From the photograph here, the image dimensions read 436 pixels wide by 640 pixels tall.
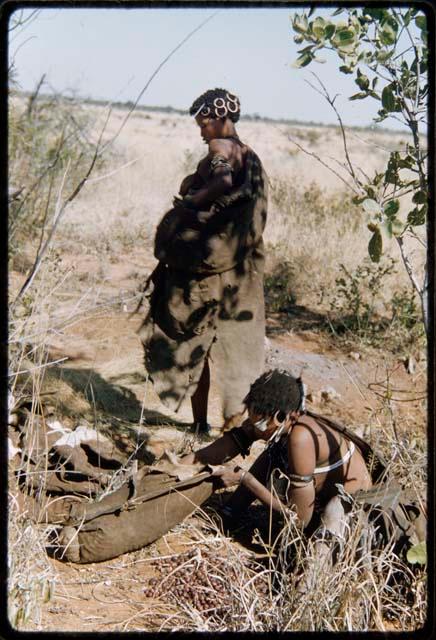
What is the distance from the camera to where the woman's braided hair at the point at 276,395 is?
327cm

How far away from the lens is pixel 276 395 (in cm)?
329

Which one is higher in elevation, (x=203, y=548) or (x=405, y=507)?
(x=405, y=507)

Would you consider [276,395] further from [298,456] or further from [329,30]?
Result: [329,30]

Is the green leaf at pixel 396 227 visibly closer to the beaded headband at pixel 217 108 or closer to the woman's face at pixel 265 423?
the woman's face at pixel 265 423

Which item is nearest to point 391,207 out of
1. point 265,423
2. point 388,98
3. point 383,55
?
point 388,98

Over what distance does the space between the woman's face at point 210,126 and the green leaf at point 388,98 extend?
1390 mm

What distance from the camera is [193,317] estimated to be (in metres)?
4.52

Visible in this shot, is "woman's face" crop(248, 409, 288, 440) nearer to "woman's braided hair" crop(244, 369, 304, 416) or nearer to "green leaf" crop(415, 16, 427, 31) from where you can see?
"woman's braided hair" crop(244, 369, 304, 416)

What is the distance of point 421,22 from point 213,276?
2.07 meters

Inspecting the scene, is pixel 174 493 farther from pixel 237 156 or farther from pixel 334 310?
pixel 334 310

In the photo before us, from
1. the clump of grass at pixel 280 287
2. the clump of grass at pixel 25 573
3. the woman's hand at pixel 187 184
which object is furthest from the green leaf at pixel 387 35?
the clump of grass at pixel 280 287
